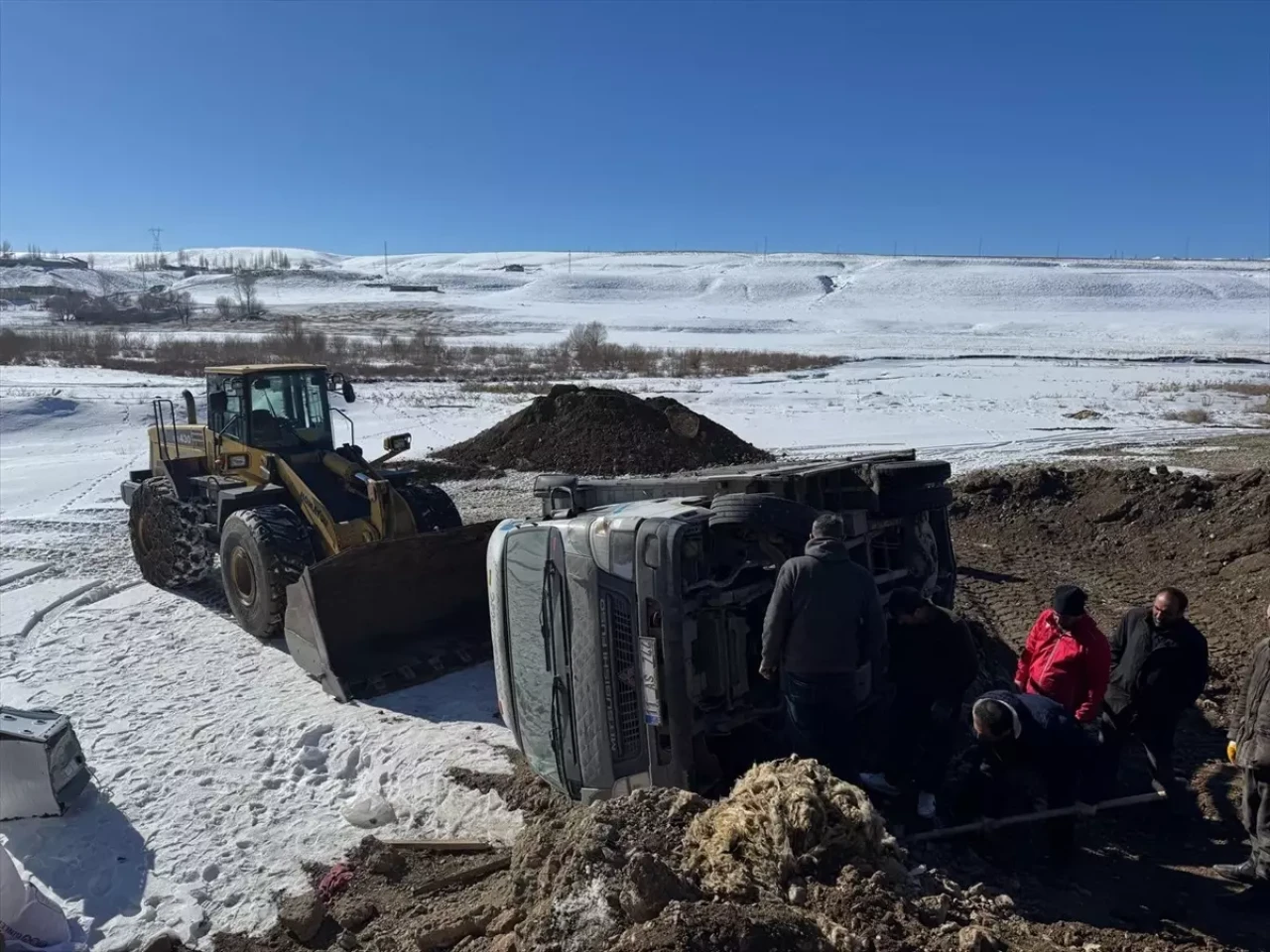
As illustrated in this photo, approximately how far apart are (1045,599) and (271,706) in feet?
20.3

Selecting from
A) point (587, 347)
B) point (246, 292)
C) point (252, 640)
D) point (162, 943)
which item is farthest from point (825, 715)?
point (246, 292)

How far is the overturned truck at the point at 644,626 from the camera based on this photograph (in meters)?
4.36

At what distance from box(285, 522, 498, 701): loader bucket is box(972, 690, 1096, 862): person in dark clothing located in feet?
13.9

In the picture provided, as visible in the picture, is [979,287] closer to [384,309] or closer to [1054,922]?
[384,309]

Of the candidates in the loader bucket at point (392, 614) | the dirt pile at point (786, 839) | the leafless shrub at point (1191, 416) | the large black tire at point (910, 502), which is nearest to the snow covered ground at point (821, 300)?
the leafless shrub at point (1191, 416)

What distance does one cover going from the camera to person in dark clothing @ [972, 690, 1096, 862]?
14.3 feet

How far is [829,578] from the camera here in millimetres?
4297

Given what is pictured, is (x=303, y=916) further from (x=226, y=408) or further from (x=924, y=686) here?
(x=226, y=408)

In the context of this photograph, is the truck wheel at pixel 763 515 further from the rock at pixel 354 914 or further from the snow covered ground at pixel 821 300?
the snow covered ground at pixel 821 300

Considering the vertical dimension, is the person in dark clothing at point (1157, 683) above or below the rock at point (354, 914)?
above

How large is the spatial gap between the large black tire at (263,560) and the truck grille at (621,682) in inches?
166

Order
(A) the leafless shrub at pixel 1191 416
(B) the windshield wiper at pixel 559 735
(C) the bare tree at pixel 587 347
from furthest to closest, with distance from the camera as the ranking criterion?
(C) the bare tree at pixel 587 347 → (A) the leafless shrub at pixel 1191 416 → (B) the windshield wiper at pixel 559 735

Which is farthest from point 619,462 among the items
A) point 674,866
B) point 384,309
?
point 384,309

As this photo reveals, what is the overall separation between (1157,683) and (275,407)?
7732mm
